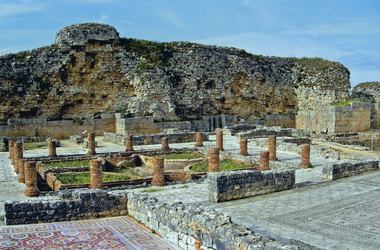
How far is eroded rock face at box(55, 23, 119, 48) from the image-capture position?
2814 centimetres

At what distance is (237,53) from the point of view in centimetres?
3522

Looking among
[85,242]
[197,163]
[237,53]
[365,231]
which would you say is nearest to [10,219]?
[85,242]

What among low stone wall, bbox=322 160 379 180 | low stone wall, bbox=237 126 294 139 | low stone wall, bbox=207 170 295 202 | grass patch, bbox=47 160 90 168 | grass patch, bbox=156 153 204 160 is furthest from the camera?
low stone wall, bbox=237 126 294 139

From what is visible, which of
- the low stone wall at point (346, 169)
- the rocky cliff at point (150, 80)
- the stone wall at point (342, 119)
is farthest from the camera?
the stone wall at point (342, 119)

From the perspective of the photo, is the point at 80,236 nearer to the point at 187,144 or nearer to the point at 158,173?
the point at 158,173

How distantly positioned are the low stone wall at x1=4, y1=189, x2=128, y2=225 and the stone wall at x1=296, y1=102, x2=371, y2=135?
2396cm

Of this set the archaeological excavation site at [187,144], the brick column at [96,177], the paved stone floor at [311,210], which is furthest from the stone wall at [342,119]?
the brick column at [96,177]

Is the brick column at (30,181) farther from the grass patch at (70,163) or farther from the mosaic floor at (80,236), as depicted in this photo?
the grass patch at (70,163)

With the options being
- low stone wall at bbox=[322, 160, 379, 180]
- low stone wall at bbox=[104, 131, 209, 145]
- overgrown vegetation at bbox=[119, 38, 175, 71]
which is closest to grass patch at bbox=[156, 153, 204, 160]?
low stone wall at bbox=[104, 131, 209, 145]

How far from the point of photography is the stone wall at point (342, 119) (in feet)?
94.2

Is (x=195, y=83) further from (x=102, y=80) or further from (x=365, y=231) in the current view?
(x=365, y=231)

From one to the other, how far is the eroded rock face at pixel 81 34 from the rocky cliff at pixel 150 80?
0.24ft

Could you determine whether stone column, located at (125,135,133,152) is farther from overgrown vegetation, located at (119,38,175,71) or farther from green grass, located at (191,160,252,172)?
overgrown vegetation, located at (119,38,175,71)

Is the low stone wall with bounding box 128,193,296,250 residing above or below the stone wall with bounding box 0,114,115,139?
below
